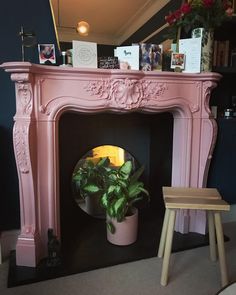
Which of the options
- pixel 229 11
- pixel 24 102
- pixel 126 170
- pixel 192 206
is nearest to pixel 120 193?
pixel 126 170

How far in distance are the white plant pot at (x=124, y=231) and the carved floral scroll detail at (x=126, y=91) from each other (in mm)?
856

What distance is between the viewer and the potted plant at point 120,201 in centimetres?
201

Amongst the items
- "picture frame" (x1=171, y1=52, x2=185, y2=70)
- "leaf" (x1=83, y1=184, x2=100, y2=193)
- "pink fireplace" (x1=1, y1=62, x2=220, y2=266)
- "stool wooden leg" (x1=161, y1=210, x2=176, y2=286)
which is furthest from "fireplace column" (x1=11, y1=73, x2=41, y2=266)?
"picture frame" (x1=171, y1=52, x2=185, y2=70)

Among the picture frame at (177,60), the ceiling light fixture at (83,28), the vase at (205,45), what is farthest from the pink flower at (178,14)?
the ceiling light fixture at (83,28)

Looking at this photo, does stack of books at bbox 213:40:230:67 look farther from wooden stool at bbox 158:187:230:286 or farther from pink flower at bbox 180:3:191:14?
wooden stool at bbox 158:187:230:286

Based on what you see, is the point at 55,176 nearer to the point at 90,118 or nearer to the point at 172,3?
the point at 90,118

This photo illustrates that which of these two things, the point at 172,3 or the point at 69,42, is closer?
the point at 69,42

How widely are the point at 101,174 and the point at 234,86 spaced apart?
1534 mm

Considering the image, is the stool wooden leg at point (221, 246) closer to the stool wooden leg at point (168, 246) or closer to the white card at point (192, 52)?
the stool wooden leg at point (168, 246)

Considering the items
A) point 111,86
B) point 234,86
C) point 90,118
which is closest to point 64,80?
point 111,86

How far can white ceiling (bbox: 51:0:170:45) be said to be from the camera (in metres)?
1.97

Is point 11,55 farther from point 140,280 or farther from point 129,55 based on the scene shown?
point 140,280

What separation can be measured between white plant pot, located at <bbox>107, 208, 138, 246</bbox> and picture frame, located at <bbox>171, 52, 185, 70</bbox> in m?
A: 1.19

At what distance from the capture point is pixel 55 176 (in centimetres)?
186
